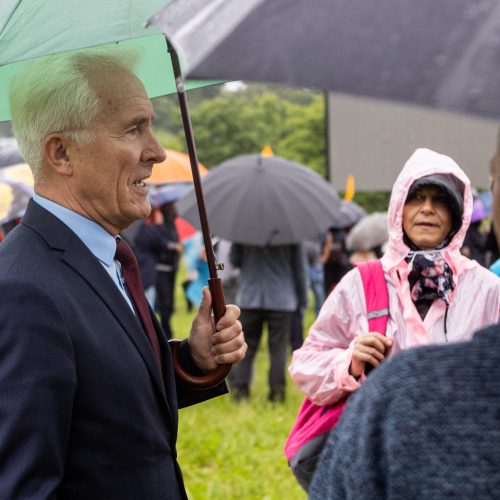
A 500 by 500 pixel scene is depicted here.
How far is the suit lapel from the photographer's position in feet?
6.15

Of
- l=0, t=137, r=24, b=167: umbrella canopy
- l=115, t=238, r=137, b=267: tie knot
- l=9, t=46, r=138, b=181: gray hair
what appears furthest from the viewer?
l=0, t=137, r=24, b=167: umbrella canopy

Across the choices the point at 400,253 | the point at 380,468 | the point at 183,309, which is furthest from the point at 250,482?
the point at 183,309

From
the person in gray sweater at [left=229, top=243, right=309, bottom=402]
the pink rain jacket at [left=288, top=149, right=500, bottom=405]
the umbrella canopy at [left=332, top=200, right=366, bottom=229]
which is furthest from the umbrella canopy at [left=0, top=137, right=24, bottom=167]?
the umbrella canopy at [left=332, top=200, right=366, bottom=229]

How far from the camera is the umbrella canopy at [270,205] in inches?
270

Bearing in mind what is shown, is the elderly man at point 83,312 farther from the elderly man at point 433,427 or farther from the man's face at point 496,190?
the man's face at point 496,190

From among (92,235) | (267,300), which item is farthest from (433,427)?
(267,300)

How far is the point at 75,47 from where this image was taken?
6.24ft

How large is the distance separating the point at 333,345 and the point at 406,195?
0.62 m

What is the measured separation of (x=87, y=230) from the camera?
6.55ft

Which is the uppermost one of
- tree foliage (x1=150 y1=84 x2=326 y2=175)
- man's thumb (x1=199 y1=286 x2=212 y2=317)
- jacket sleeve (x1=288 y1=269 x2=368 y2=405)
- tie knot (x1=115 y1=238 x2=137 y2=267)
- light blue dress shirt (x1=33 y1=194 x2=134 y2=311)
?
light blue dress shirt (x1=33 y1=194 x2=134 y2=311)

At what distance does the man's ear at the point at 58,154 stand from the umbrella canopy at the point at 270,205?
16.0 ft

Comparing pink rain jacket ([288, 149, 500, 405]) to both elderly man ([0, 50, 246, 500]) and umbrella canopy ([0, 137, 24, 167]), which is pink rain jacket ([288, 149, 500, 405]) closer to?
elderly man ([0, 50, 246, 500])

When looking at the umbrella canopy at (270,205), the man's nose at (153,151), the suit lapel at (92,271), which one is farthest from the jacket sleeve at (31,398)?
the umbrella canopy at (270,205)

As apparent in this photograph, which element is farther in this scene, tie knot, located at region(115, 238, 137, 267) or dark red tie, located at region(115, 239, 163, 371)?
tie knot, located at region(115, 238, 137, 267)
